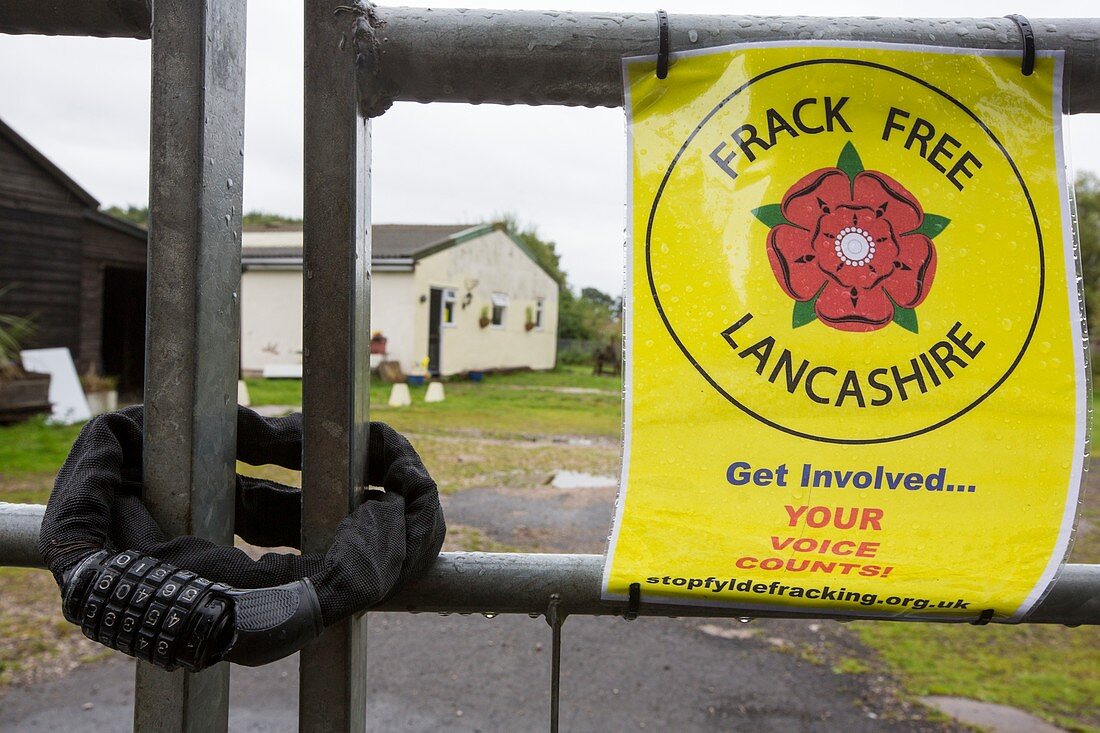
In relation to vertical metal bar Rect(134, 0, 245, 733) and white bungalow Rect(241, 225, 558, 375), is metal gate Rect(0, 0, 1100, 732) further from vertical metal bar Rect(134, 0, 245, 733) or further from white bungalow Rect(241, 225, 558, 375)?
white bungalow Rect(241, 225, 558, 375)

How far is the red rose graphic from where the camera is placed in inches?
39.2

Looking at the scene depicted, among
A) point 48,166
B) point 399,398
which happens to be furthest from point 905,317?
point 48,166

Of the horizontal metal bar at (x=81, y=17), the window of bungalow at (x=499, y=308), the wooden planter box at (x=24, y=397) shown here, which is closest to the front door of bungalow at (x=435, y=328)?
the window of bungalow at (x=499, y=308)

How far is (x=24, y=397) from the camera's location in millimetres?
9961

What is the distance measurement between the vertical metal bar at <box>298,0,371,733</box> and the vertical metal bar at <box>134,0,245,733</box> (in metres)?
0.11

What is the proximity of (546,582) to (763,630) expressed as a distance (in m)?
3.29

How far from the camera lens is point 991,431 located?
3.26ft

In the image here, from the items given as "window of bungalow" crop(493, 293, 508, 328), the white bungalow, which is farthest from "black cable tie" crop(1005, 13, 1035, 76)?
"window of bungalow" crop(493, 293, 508, 328)

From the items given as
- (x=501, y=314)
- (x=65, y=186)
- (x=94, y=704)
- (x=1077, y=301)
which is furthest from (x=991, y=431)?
(x=501, y=314)

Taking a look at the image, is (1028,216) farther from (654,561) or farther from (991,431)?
(654,561)

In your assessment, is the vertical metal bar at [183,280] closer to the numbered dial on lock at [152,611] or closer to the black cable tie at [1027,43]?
the numbered dial on lock at [152,611]

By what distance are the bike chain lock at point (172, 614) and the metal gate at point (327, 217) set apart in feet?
0.48

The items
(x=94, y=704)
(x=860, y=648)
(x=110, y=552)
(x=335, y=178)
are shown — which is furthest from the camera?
(x=860, y=648)

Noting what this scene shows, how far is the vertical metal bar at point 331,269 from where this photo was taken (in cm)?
98
